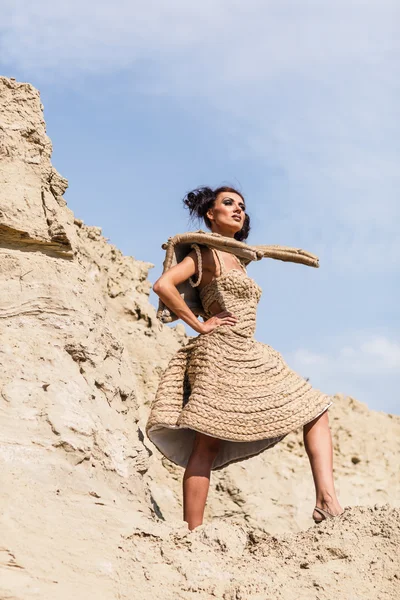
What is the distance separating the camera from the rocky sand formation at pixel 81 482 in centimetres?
350

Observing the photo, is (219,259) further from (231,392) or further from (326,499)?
(326,499)

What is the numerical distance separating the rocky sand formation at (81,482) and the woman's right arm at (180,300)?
0.46 meters

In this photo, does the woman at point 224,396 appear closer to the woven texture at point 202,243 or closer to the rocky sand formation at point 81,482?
the woven texture at point 202,243

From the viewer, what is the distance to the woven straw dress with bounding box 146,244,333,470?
4.82 m

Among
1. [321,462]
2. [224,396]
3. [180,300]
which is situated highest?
[180,300]

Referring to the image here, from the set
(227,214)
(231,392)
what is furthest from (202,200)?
(231,392)

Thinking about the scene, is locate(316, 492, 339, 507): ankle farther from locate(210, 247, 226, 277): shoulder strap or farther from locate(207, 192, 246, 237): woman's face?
locate(207, 192, 246, 237): woman's face

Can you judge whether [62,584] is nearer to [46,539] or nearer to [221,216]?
[46,539]

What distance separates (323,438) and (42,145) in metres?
2.50

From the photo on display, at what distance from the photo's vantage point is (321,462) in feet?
16.3

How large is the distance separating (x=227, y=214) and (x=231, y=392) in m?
1.25

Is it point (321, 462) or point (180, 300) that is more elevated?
point (180, 300)

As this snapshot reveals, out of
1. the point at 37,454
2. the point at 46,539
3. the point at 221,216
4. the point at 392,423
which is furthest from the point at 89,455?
the point at 392,423

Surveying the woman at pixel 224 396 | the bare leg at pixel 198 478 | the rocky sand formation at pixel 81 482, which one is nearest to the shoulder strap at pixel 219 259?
the woman at pixel 224 396
